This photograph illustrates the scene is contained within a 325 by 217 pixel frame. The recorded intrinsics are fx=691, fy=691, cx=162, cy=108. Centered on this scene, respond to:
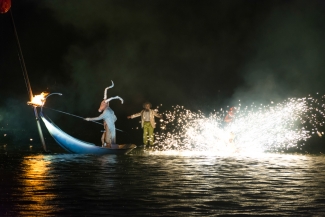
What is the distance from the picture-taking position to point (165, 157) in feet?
64.9

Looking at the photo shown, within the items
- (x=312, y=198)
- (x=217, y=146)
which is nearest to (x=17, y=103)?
(x=217, y=146)

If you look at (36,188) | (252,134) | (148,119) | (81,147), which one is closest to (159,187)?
(36,188)

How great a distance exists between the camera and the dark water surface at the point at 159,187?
9.55 metres

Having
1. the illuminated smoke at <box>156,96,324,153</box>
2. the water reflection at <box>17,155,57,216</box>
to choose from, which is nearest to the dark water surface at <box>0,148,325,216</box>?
the water reflection at <box>17,155,57,216</box>

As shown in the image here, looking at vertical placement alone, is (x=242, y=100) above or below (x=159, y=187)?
above

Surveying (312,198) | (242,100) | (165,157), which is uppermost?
(242,100)

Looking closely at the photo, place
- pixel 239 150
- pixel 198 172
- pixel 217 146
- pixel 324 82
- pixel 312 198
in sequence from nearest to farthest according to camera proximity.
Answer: pixel 312 198, pixel 198 172, pixel 239 150, pixel 217 146, pixel 324 82

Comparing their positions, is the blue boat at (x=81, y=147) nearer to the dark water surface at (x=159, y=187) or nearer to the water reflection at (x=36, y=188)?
the dark water surface at (x=159, y=187)

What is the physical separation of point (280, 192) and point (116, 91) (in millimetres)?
49144

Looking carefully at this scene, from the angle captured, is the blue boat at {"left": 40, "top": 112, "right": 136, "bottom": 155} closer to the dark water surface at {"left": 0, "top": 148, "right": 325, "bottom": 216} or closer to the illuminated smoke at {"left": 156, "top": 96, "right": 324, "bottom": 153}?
the dark water surface at {"left": 0, "top": 148, "right": 325, "bottom": 216}

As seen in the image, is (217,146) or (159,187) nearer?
(159,187)

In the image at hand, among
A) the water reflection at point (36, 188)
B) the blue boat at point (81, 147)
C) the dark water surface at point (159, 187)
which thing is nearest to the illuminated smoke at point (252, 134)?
the blue boat at point (81, 147)

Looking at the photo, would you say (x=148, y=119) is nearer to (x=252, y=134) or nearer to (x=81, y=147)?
(x=252, y=134)

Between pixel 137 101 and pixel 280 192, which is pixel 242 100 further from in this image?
pixel 280 192
